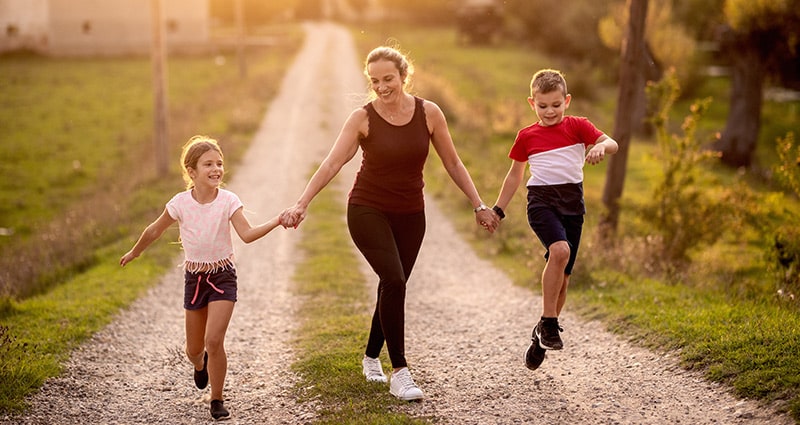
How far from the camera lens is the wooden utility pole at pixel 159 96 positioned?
1859 cm

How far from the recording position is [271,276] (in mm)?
11312

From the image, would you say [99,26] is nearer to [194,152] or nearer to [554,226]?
[194,152]

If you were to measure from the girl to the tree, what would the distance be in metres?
20.3

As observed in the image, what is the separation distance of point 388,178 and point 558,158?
4.27ft

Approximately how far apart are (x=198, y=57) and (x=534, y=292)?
4597 cm

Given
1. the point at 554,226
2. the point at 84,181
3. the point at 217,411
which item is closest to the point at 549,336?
the point at 554,226

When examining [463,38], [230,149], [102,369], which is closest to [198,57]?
[463,38]

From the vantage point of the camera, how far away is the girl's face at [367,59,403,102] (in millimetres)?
5455

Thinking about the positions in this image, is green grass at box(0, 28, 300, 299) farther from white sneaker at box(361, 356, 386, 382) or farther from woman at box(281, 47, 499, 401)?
woman at box(281, 47, 499, 401)

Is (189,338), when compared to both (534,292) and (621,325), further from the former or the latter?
(534,292)

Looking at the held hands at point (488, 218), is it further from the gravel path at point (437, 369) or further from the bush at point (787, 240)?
the bush at point (787, 240)

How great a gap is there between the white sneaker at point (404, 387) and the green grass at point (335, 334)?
69mm

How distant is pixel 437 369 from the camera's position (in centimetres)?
687

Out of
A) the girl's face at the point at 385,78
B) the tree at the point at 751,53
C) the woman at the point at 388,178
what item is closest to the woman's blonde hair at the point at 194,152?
the woman at the point at 388,178
